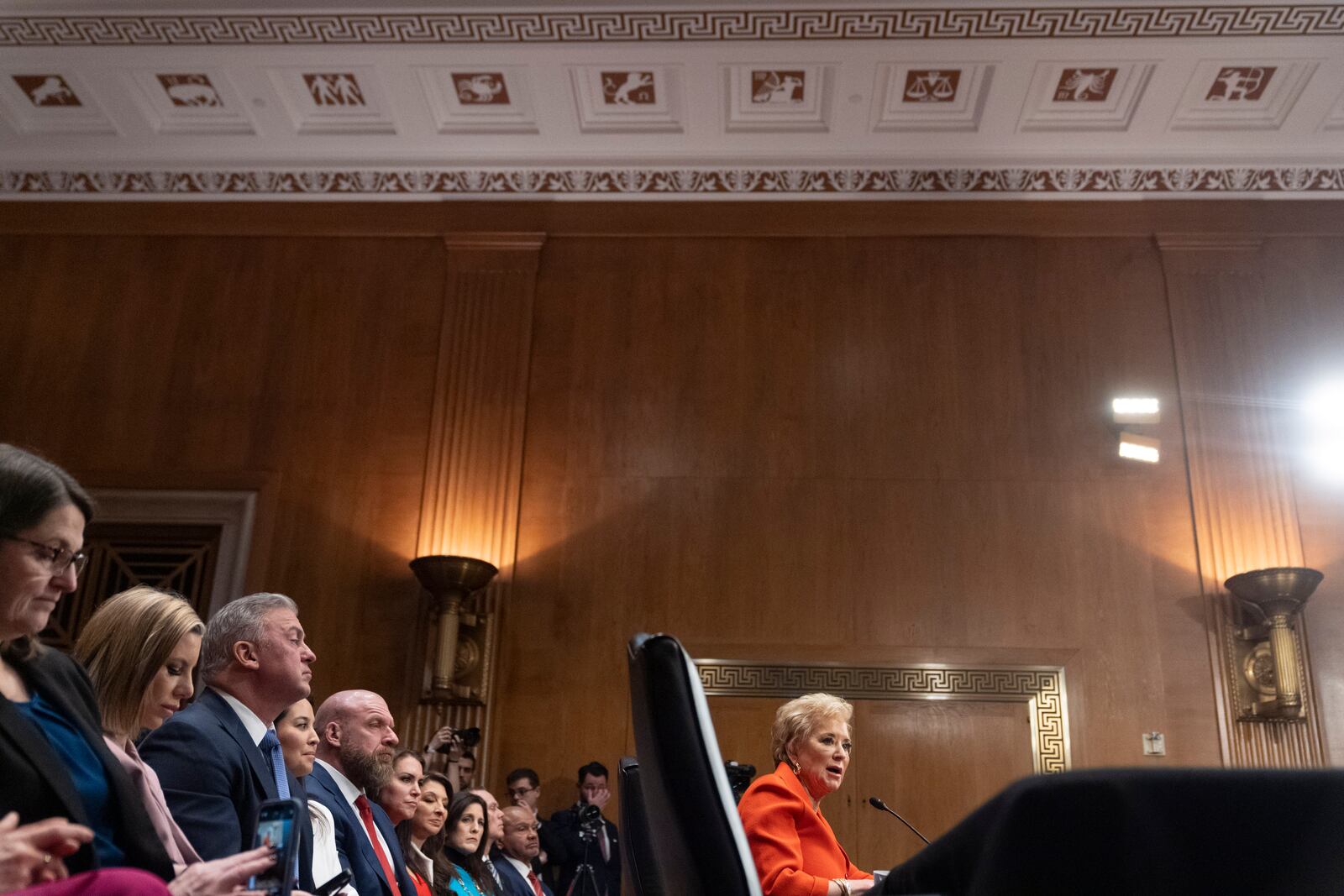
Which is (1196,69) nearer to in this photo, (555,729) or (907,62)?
(907,62)

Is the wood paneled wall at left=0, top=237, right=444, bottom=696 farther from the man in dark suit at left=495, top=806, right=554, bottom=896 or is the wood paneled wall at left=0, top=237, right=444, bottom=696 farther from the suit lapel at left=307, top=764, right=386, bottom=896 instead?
the suit lapel at left=307, top=764, right=386, bottom=896

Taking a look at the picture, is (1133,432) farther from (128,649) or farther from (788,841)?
(128,649)

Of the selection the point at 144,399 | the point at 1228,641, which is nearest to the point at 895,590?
the point at 1228,641

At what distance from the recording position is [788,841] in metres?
2.86

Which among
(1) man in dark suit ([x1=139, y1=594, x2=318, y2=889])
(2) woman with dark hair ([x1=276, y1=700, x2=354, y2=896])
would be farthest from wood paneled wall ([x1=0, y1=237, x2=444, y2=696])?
(1) man in dark suit ([x1=139, y1=594, x2=318, y2=889])

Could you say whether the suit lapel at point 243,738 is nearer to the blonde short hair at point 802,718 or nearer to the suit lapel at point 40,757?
the suit lapel at point 40,757

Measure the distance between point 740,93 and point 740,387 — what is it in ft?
6.14

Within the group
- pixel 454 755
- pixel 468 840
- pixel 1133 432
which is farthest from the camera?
pixel 1133 432

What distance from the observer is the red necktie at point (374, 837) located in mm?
3334

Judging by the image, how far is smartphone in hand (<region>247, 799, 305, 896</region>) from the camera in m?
1.80

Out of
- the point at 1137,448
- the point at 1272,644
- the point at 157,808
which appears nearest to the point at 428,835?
the point at 157,808

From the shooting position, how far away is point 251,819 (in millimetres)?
2502

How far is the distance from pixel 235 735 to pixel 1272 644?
5816 mm

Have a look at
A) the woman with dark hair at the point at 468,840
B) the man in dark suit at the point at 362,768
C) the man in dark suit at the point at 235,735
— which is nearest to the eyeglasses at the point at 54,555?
the man in dark suit at the point at 235,735
